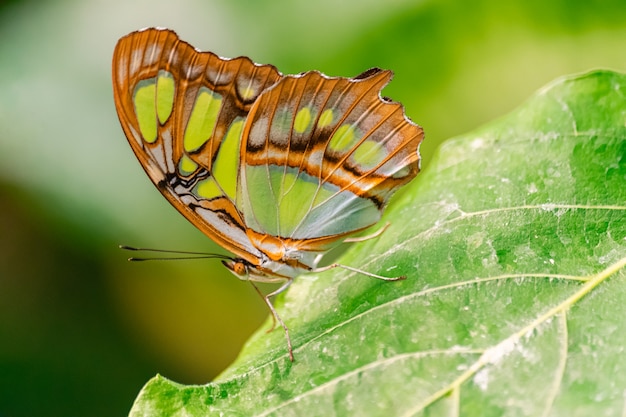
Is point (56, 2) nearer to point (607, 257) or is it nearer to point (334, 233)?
point (334, 233)

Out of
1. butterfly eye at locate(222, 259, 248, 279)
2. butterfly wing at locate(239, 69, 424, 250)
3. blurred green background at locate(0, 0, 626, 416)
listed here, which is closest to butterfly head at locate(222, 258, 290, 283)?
butterfly eye at locate(222, 259, 248, 279)

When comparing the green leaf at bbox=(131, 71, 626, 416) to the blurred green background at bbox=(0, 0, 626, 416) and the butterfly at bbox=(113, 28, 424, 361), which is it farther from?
the blurred green background at bbox=(0, 0, 626, 416)

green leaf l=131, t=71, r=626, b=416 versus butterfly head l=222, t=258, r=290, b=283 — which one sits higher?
butterfly head l=222, t=258, r=290, b=283

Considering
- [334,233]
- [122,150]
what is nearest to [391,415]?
[334,233]

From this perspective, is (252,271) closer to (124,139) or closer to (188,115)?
(188,115)

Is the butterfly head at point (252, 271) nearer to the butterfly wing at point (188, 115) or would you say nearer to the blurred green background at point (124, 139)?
the butterfly wing at point (188, 115)

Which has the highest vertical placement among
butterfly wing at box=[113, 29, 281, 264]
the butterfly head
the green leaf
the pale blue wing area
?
butterfly wing at box=[113, 29, 281, 264]
